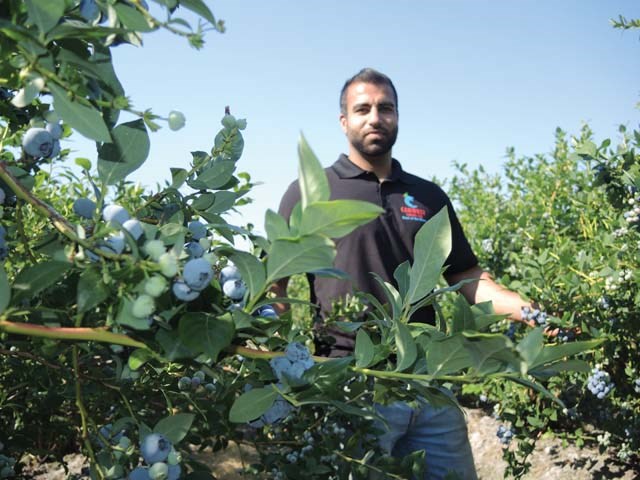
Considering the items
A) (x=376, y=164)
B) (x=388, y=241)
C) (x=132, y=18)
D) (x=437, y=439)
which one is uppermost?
(x=132, y=18)

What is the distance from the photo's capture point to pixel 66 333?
2.54ft

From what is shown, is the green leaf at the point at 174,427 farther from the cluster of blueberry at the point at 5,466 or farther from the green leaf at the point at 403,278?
the cluster of blueberry at the point at 5,466

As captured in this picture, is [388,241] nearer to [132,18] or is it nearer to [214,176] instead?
[214,176]

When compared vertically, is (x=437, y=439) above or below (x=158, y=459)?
below

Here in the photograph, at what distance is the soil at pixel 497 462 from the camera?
3947 mm

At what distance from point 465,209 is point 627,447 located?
2827 mm

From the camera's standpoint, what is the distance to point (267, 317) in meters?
0.90

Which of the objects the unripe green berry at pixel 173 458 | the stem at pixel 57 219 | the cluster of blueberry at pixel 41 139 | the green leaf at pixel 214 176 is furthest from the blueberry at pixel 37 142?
the unripe green berry at pixel 173 458

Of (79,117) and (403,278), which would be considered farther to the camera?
(403,278)

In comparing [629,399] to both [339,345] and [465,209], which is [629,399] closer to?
[339,345]

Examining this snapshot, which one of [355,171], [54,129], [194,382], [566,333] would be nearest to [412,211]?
[355,171]

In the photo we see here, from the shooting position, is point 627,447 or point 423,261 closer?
point 423,261

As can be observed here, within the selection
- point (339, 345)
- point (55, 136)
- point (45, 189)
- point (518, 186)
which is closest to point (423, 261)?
point (55, 136)

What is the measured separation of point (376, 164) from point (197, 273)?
2.77 metres
